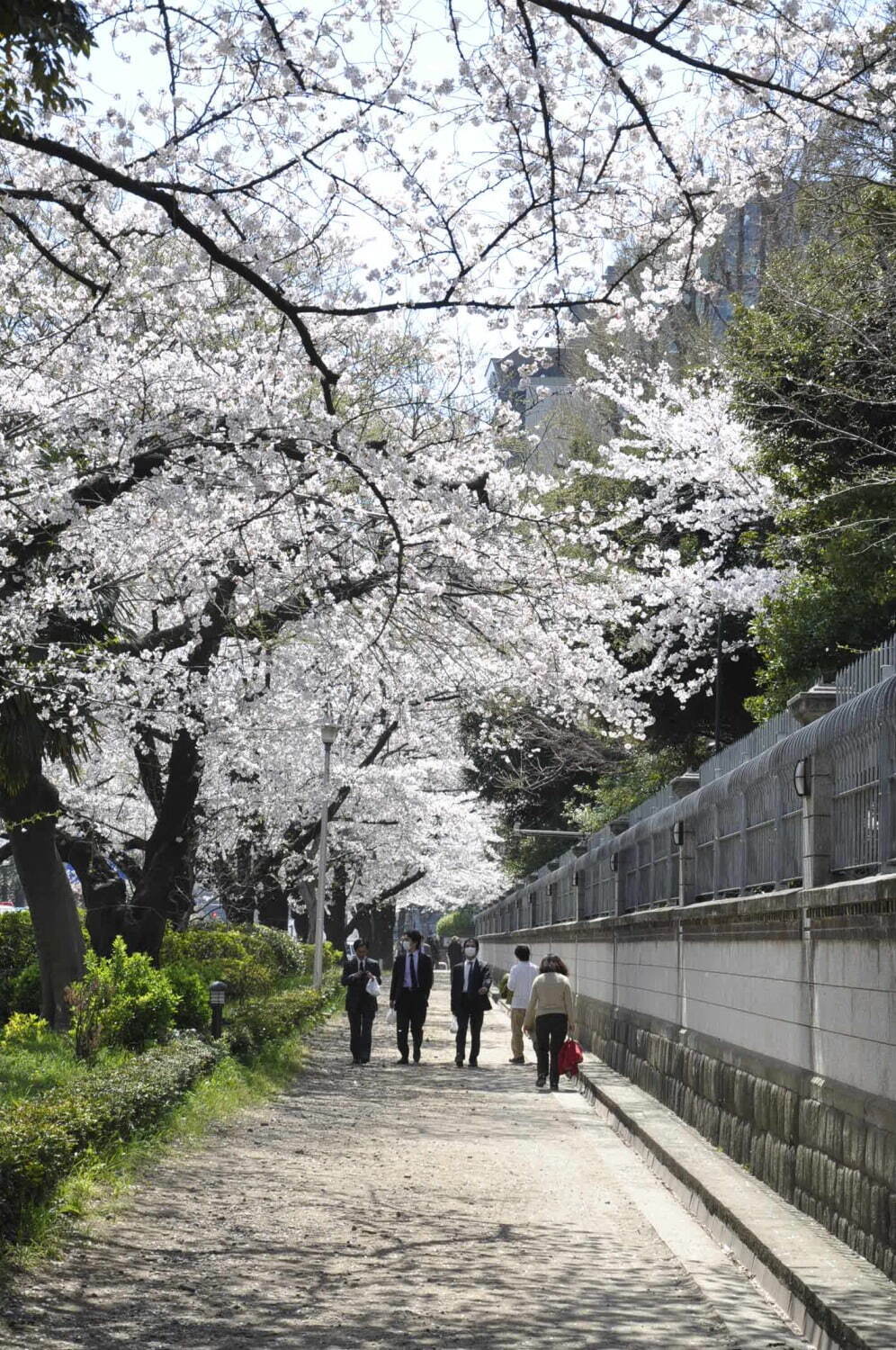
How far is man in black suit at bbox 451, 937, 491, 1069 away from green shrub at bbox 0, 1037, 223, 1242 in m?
7.11

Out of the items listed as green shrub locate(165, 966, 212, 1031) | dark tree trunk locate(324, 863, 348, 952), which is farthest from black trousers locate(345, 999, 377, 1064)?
dark tree trunk locate(324, 863, 348, 952)

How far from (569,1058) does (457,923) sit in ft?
282

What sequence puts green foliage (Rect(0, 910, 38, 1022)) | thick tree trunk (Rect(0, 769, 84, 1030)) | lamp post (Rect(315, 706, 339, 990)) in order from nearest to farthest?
thick tree trunk (Rect(0, 769, 84, 1030)) < green foliage (Rect(0, 910, 38, 1022)) < lamp post (Rect(315, 706, 339, 990))

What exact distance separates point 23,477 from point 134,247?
2.11 m

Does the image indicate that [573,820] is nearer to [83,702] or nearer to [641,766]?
[641,766]

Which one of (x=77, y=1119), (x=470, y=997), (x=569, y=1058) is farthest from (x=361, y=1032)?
(x=77, y=1119)

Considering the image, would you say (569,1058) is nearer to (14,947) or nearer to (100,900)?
(100,900)

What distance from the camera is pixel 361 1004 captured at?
66.0 ft

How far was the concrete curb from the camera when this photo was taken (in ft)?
19.2

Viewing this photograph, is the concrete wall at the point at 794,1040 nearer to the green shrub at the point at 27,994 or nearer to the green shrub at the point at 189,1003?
the green shrub at the point at 189,1003

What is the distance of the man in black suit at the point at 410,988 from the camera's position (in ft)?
66.5

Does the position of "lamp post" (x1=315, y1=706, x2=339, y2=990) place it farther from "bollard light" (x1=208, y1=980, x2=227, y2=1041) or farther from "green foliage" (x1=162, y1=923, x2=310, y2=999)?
"bollard light" (x1=208, y1=980, x2=227, y2=1041)

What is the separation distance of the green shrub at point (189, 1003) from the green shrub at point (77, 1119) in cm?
393

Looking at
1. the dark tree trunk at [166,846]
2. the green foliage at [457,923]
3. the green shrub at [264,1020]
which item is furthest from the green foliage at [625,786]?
the green foliage at [457,923]
